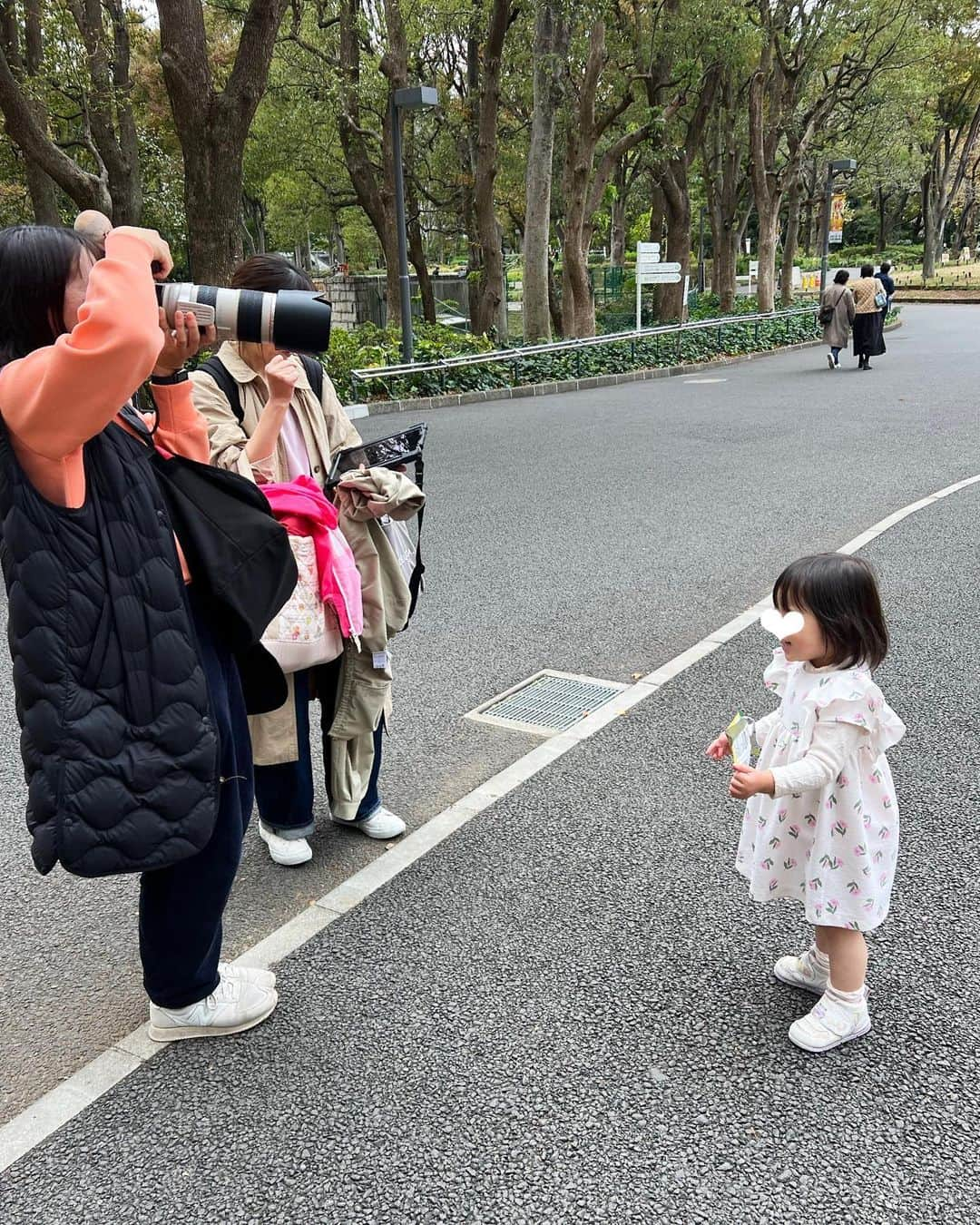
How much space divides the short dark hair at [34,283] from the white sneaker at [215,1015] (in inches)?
60.9

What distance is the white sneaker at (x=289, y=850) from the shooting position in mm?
3393

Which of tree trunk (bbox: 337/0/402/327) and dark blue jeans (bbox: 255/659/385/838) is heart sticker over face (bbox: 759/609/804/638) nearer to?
dark blue jeans (bbox: 255/659/385/838)

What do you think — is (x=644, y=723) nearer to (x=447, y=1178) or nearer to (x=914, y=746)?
(x=914, y=746)

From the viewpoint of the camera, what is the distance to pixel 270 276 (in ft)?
9.20

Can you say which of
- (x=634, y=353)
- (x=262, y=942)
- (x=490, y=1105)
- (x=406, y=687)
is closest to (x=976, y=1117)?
(x=490, y=1105)

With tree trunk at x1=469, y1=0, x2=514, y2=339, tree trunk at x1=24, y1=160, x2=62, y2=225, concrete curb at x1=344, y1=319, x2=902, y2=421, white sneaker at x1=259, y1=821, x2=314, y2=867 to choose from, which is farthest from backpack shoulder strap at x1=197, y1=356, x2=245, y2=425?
tree trunk at x1=469, y1=0, x2=514, y2=339

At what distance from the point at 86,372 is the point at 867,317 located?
1785cm

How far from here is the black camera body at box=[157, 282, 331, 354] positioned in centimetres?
204

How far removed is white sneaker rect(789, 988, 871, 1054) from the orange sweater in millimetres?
1999

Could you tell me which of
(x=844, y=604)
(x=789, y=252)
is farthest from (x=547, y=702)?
(x=789, y=252)

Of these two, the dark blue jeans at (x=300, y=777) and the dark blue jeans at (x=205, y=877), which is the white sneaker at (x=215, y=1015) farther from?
the dark blue jeans at (x=300, y=777)

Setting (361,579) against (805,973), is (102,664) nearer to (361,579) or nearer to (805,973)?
(361,579)

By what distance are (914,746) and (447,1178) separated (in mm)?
2681

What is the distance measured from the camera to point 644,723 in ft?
14.5
